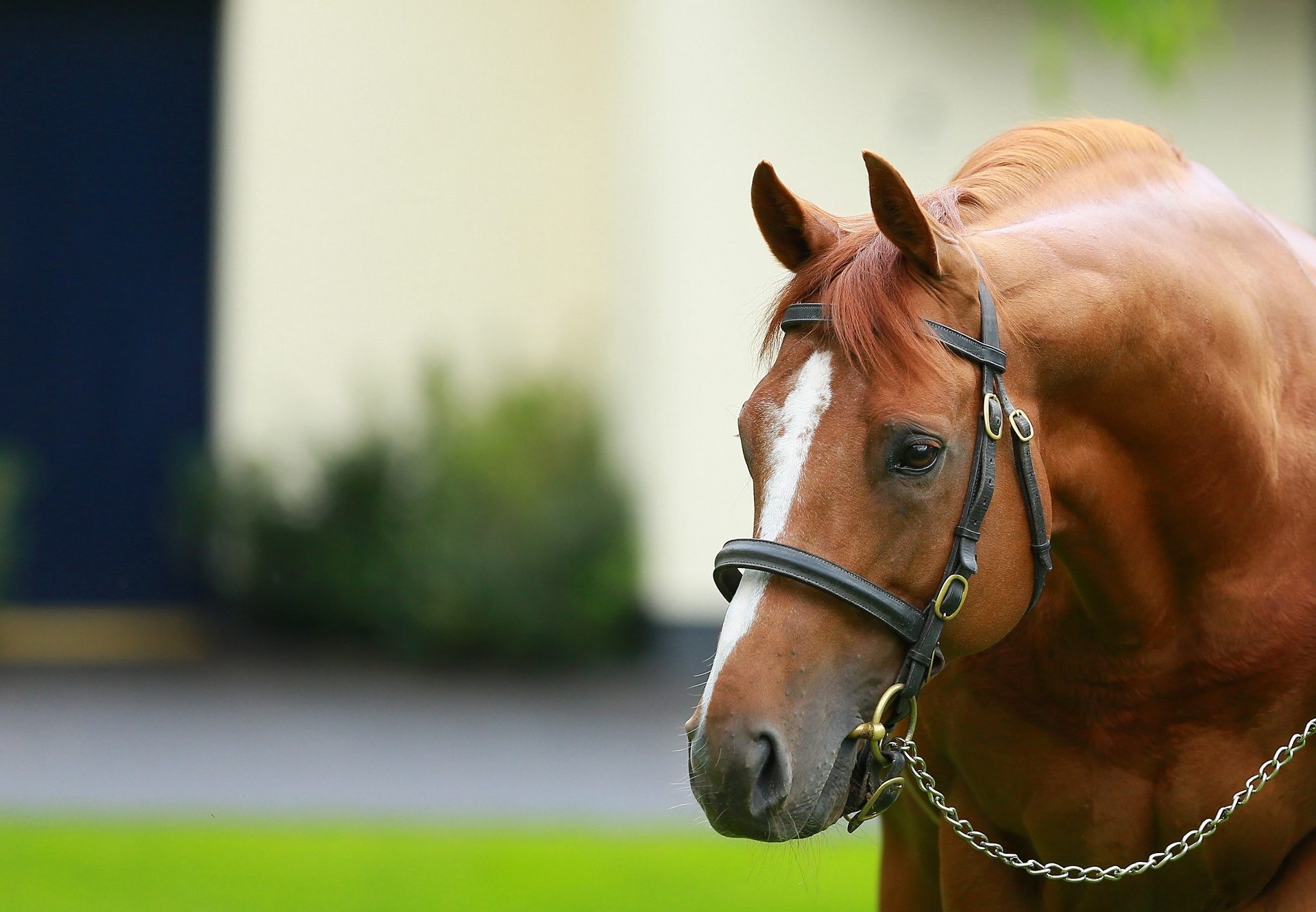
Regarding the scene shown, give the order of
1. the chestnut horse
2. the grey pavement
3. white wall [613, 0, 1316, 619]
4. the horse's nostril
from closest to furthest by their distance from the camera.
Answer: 1. the horse's nostril
2. the chestnut horse
3. the grey pavement
4. white wall [613, 0, 1316, 619]

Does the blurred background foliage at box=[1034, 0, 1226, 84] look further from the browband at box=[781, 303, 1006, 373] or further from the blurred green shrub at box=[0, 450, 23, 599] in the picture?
the blurred green shrub at box=[0, 450, 23, 599]

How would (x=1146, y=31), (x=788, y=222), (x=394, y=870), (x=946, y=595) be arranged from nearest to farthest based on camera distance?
(x=946, y=595) < (x=788, y=222) < (x=394, y=870) < (x=1146, y=31)

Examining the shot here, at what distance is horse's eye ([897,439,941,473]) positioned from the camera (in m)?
2.43

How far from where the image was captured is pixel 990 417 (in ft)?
8.16

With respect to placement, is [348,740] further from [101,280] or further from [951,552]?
[951,552]

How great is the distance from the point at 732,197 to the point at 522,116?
7.34 feet

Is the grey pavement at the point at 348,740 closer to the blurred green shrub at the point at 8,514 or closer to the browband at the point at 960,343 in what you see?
the blurred green shrub at the point at 8,514

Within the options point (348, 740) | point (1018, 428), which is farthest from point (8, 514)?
point (1018, 428)

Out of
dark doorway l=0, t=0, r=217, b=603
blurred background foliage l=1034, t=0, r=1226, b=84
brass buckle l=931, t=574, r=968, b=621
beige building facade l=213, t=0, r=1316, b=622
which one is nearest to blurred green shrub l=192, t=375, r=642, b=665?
beige building facade l=213, t=0, r=1316, b=622

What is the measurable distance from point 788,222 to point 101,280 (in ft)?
32.2

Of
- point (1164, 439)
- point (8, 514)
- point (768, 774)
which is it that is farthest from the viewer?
point (8, 514)

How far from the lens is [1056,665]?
296 cm

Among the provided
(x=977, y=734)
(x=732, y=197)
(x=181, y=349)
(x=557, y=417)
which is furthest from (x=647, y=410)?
(x=977, y=734)

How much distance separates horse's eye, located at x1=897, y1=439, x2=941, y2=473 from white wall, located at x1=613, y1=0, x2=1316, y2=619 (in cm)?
745
